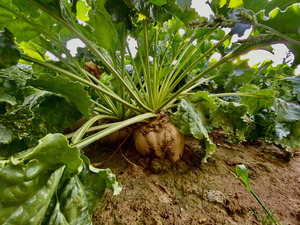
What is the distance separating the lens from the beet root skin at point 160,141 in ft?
2.97

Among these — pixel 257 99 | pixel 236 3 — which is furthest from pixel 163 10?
pixel 257 99

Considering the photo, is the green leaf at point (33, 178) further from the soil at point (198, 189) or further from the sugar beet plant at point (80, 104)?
the soil at point (198, 189)

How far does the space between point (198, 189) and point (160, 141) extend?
287 mm

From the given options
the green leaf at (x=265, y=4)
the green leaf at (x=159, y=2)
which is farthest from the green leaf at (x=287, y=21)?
the green leaf at (x=159, y=2)

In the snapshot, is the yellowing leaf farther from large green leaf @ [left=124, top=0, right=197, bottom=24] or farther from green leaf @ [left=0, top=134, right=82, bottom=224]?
green leaf @ [left=0, top=134, right=82, bottom=224]

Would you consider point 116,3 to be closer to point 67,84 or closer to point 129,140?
point 67,84

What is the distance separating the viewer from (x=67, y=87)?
2.03 feet

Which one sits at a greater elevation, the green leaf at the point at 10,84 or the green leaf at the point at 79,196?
the green leaf at the point at 10,84

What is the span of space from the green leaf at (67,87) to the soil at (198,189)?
38cm

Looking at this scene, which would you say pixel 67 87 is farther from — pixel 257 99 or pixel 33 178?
pixel 257 99

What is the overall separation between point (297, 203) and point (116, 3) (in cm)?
108

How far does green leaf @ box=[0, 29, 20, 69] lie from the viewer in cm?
52

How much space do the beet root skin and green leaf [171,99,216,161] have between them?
66 millimetres

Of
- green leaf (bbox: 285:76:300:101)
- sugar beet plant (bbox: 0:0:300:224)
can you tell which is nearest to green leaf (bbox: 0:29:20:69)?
sugar beet plant (bbox: 0:0:300:224)
